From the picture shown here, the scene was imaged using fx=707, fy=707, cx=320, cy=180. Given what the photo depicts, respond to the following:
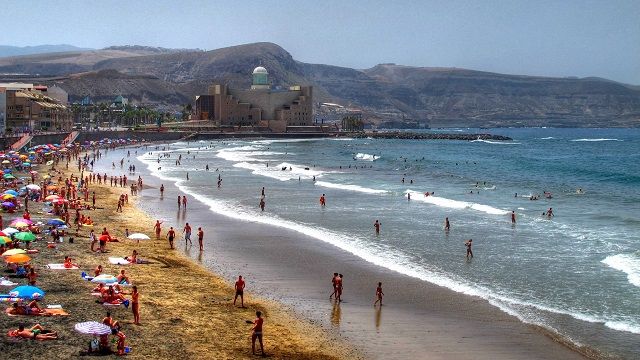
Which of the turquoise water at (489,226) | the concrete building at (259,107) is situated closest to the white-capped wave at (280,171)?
the turquoise water at (489,226)

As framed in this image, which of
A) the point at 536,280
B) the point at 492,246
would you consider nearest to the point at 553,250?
the point at 492,246

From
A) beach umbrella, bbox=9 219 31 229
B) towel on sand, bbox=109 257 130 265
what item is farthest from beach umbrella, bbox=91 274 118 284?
beach umbrella, bbox=9 219 31 229

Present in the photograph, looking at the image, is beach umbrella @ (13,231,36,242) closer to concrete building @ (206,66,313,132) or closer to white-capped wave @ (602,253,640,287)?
white-capped wave @ (602,253,640,287)

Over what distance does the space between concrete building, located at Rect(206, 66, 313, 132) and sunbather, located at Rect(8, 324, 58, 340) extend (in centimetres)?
14338

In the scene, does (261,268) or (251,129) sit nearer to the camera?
(261,268)

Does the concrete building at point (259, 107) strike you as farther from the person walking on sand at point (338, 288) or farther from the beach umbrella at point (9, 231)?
the person walking on sand at point (338, 288)

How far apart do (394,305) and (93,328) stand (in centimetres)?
881

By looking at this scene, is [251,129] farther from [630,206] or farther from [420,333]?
[420,333]

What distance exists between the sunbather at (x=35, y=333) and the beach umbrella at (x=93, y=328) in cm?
65

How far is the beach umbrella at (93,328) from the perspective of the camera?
1459 cm

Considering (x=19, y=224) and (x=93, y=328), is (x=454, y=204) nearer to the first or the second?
(x=19, y=224)

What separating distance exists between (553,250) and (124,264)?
16449 millimetres

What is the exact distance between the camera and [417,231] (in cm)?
3247

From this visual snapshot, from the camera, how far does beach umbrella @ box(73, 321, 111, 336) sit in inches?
574
